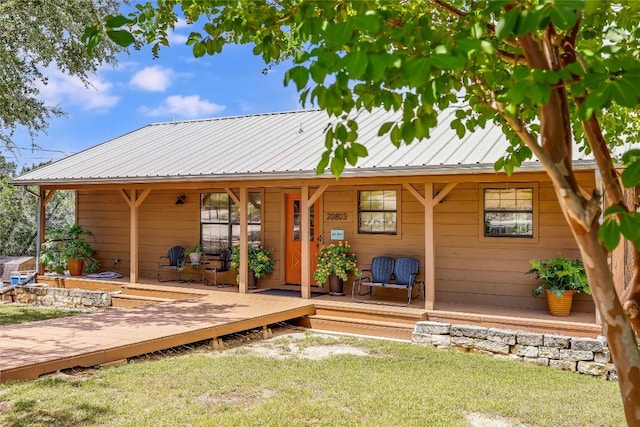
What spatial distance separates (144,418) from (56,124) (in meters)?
9.17

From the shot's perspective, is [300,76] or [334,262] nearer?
[300,76]

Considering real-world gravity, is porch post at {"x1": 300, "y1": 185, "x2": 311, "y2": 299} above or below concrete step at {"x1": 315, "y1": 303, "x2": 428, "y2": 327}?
above

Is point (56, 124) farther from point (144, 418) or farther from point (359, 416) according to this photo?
point (359, 416)

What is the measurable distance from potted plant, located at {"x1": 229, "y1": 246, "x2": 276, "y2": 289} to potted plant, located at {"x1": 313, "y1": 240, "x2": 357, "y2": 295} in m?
1.15

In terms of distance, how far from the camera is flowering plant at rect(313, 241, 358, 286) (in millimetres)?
9745

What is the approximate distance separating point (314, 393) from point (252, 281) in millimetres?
5925

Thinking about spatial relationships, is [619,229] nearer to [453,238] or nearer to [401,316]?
[401,316]

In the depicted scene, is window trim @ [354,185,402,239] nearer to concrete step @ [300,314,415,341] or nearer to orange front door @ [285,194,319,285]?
orange front door @ [285,194,319,285]

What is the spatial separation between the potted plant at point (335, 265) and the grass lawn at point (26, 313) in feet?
16.0

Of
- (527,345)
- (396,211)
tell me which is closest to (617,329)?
(527,345)

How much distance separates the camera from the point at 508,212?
29.0 ft

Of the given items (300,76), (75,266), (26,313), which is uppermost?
(300,76)

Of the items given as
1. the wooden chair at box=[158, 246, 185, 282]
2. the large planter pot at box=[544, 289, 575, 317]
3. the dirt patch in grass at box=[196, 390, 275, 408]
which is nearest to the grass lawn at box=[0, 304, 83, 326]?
the wooden chair at box=[158, 246, 185, 282]

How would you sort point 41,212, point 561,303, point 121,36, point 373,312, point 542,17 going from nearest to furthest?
point 542,17 < point 121,36 < point 561,303 < point 373,312 < point 41,212
